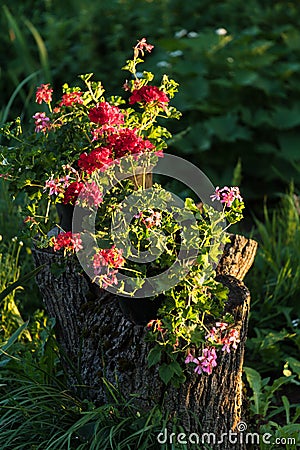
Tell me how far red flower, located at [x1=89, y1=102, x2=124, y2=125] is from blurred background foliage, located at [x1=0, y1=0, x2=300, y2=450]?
2.71 ft

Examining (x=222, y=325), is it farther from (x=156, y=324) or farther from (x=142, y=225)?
(x=142, y=225)

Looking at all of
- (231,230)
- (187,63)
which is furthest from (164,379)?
(187,63)

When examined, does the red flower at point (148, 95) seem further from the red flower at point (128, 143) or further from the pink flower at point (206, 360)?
the pink flower at point (206, 360)

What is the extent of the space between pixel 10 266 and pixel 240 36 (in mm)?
2943

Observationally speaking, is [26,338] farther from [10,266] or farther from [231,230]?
[231,230]

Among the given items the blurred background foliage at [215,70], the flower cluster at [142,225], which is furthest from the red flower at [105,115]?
the blurred background foliage at [215,70]

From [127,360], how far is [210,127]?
2.88 meters

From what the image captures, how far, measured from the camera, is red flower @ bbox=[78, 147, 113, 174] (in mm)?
2130

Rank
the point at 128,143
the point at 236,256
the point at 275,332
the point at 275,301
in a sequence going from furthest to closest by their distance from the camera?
the point at 275,301
the point at 275,332
the point at 236,256
the point at 128,143

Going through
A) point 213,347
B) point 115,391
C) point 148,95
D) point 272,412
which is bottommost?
point 272,412

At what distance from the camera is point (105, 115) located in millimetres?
2176

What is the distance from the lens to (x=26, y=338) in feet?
10.2

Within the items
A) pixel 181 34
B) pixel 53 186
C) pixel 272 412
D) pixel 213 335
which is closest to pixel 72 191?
pixel 53 186

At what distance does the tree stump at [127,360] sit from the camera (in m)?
2.29
